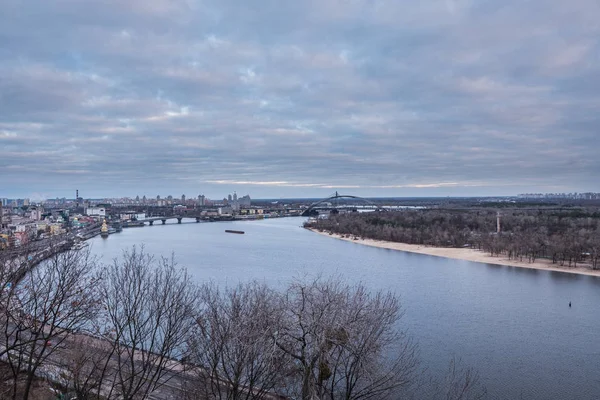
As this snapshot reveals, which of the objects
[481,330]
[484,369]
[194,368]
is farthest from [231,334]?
[481,330]

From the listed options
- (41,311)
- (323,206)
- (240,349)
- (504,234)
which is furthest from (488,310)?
(323,206)

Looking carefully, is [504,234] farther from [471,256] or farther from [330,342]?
[330,342]

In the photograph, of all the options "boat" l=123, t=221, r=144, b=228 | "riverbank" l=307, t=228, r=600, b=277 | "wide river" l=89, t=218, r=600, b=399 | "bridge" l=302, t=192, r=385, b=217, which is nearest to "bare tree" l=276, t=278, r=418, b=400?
"wide river" l=89, t=218, r=600, b=399

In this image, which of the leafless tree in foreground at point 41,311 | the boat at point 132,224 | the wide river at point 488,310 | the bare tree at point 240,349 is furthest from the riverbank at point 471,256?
the boat at point 132,224

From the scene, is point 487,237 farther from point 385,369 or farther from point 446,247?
point 385,369

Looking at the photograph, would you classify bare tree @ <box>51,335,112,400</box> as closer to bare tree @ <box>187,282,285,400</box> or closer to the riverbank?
bare tree @ <box>187,282,285,400</box>

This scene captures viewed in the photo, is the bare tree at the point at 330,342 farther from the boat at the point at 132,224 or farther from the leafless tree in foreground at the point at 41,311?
the boat at the point at 132,224
